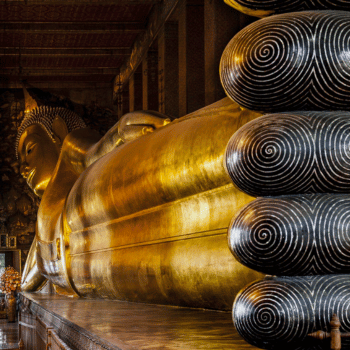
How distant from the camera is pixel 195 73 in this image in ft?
26.4

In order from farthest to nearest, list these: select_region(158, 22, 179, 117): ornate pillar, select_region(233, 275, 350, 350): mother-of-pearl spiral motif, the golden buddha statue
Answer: select_region(158, 22, 179, 117): ornate pillar
the golden buddha statue
select_region(233, 275, 350, 350): mother-of-pearl spiral motif

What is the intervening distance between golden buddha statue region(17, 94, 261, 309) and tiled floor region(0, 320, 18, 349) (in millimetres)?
2028

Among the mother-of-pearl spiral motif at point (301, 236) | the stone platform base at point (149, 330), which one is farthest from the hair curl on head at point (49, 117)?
the mother-of-pearl spiral motif at point (301, 236)

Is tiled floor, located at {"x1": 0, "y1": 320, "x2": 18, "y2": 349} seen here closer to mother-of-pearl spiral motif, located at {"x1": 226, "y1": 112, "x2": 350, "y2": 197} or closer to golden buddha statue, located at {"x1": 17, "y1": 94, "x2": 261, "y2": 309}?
golden buddha statue, located at {"x1": 17, "y1": 94, "x2": 261, "y2": 309}

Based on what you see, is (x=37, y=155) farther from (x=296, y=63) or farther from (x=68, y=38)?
(x=68, y=38)

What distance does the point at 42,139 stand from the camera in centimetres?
473

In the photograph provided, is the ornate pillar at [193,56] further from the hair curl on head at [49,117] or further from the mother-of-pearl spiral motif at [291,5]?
the mother-of-pearl spiral motif at [291,5]

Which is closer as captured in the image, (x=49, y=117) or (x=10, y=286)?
(x=49, y=117)

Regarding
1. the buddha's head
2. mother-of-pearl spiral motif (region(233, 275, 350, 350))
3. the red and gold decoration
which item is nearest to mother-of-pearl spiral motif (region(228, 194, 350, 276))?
mother-of-pearl spiral motif (region(233, 275, 350, 350))

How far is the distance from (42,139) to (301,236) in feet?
12.8

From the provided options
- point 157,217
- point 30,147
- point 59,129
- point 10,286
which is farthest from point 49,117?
point 10,286

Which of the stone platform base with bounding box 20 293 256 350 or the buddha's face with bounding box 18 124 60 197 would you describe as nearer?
the stone platform base with bounding box 20 293 256 350

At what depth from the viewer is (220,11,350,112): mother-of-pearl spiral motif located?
3.36ft

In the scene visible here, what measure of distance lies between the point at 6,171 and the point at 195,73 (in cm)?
496
